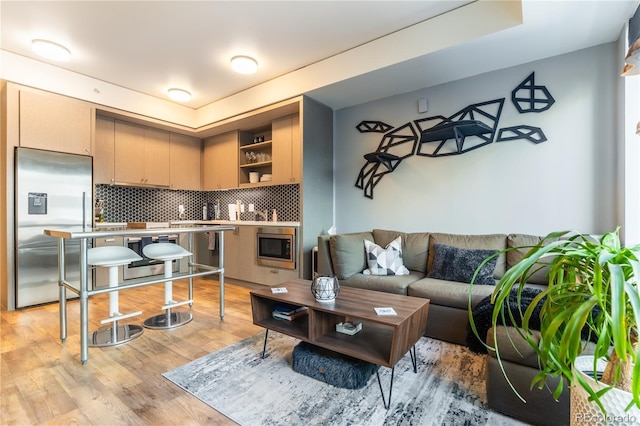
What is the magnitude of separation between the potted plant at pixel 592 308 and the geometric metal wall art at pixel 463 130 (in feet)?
7.82

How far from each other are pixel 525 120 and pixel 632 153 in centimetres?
88

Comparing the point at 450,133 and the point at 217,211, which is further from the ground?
the point at 450,133

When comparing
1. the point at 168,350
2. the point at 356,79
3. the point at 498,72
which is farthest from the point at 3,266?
the point at 498,72

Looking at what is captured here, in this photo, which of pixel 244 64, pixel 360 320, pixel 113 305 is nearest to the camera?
pixel 360 320

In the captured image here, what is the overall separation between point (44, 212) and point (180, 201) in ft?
6.80

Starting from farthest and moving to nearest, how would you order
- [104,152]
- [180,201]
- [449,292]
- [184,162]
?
[180,201] < [184,162] < [104,152] < [449,292]

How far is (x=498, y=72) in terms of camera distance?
313 centimetres

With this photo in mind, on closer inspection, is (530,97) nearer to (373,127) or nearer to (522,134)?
(522,134)

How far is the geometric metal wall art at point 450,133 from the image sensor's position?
116 inches

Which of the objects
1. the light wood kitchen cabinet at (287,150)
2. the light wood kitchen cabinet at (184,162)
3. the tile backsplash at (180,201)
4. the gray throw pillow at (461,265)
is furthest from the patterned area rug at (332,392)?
the light wood kitchen cabinet at (184,162)

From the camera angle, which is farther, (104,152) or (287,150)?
(104,152)

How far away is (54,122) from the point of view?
3600 millimetres

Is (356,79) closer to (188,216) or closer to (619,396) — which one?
(619,396)

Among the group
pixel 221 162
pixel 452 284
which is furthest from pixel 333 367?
pixel 221 162
